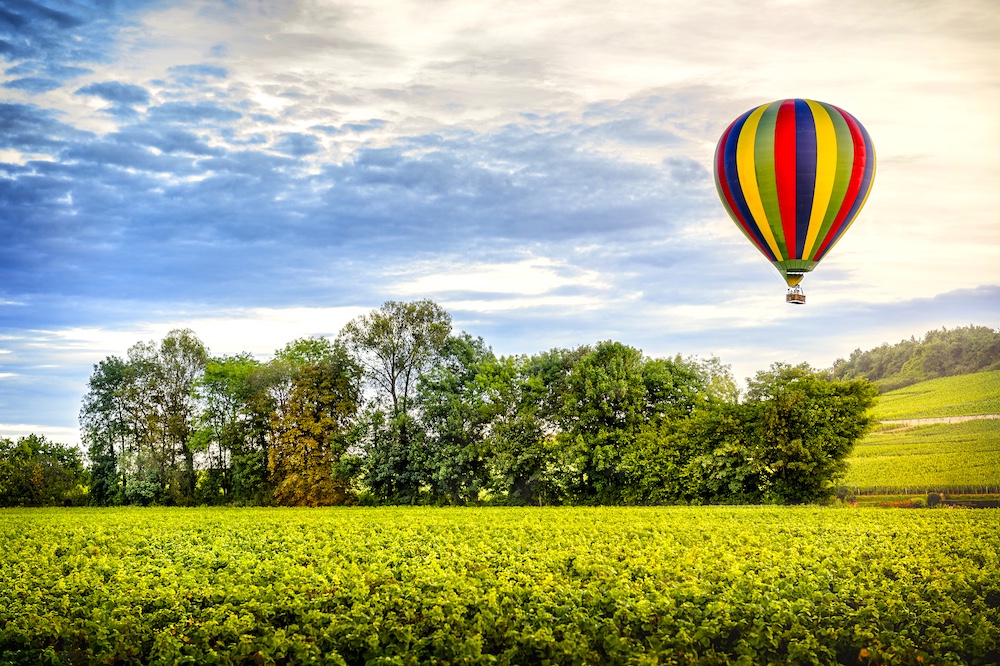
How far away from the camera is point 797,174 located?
84.1 feet

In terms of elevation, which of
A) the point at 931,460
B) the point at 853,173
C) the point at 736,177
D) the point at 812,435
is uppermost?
the point at 736,177

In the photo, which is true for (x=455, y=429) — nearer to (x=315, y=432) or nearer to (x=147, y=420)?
(x=315, y=432)

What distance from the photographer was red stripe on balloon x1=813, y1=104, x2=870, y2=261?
25.8m

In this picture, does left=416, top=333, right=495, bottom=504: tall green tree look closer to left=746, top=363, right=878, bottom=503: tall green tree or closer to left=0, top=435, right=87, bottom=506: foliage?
left=746, top=363, right=878, bottom=503: tall green tree

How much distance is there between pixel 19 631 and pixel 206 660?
2803 millimetres

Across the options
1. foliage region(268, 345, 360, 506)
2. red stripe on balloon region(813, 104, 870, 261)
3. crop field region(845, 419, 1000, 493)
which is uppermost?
red stripe on balloon region(813, 104, 870, 261)


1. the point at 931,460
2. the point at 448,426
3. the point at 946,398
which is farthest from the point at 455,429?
the point at 946,398

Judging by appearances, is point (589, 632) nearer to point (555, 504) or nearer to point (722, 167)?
point (722, 167)

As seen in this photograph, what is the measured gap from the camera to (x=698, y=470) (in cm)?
3825

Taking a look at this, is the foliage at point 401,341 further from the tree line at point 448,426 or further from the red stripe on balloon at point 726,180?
the red stripe on balloon at point 726,180

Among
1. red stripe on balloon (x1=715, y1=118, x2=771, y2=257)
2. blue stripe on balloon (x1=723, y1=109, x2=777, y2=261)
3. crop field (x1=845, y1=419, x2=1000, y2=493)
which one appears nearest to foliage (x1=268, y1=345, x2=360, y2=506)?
red stripe on balloon (x1=715, y1=118, x2=771, y2=257)

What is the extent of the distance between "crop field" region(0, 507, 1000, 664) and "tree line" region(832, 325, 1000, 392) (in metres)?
77.6

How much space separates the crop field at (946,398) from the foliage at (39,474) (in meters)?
67.8

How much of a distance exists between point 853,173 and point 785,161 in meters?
2.11
